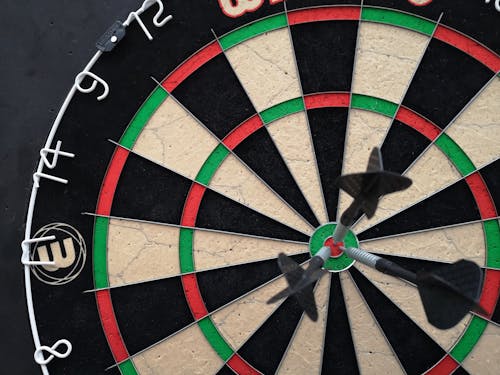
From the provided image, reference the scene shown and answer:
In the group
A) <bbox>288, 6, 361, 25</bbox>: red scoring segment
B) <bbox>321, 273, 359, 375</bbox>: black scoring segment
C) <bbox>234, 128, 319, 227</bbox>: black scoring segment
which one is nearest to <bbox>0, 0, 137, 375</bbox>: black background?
<bbox>288, 6, 361, 25</bbox>: red scoring segment

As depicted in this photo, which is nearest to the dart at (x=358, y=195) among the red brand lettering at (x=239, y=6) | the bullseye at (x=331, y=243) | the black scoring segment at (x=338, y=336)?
the bullseye at (x=331, y=243)

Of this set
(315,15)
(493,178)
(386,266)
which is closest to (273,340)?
(386,266)

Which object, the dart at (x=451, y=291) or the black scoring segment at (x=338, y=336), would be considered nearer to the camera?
the dart at (x=451, y=291)

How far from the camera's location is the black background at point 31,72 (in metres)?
5.77

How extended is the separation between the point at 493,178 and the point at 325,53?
6.92 feet

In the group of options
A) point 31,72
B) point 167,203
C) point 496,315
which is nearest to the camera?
point 496,315

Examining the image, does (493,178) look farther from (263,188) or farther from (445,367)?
(263,188)

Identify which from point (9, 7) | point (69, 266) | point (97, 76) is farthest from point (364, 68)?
point (9, 7)

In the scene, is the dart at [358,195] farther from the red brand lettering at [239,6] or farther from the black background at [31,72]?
the black background at [31,72]

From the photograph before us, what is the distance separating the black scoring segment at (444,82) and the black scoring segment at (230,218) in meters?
1.89

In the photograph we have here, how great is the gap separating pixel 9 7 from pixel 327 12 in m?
3.61

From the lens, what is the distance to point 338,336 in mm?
5195

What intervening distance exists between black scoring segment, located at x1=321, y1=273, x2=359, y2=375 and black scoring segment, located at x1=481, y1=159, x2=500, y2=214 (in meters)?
1.75

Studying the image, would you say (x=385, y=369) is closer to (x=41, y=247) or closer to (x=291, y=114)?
(x=291, y=114)
